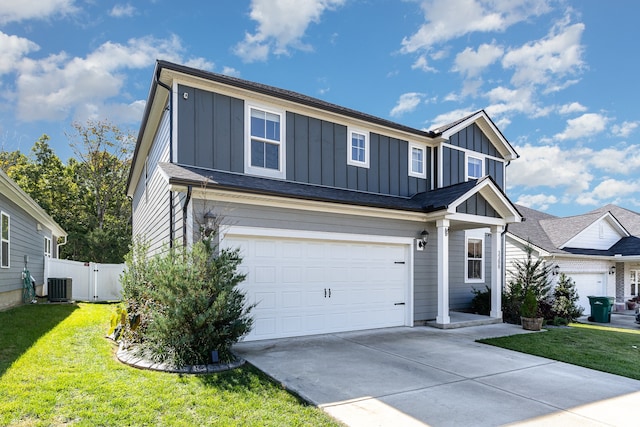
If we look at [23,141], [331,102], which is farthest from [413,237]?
[23,141]

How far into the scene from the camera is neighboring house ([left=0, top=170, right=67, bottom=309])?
10469 millimetres

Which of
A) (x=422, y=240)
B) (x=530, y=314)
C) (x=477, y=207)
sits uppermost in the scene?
(x=477, y=207)

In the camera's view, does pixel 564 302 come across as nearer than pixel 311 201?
No

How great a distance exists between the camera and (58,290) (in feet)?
45.3

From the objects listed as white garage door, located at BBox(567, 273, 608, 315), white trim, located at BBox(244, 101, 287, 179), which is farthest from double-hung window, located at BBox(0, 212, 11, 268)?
white garage door, located at BBox(567, 273, 608, 315)

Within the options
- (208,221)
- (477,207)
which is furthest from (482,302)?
(208,221)

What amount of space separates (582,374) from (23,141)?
36.3 metres

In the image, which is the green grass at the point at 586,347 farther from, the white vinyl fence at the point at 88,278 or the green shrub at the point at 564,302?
the white vinyl fence at the point at 88,278

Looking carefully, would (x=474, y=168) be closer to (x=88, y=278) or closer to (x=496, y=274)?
(x=496, y=274)

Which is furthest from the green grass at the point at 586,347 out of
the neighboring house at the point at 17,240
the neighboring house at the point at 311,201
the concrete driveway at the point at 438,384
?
the neighboring house at the point at 17,240

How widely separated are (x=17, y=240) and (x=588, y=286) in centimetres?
2229

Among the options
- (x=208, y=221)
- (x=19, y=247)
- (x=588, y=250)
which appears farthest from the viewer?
(x=588, y=250)

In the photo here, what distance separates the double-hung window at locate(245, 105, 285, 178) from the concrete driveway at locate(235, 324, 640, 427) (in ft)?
12.5

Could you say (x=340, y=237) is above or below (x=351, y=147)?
below
